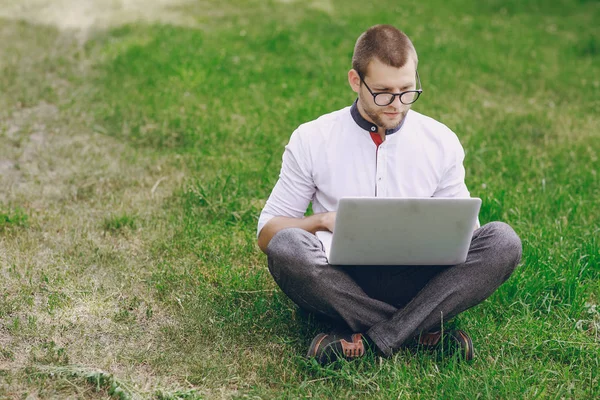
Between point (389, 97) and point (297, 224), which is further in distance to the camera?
point (297, 224)

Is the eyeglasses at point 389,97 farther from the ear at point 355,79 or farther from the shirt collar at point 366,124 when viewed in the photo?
the shirt collar at point 366,124

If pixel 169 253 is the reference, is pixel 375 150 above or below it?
above

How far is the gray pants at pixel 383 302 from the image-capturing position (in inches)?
141

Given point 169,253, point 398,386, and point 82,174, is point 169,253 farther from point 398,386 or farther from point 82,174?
point 398,386

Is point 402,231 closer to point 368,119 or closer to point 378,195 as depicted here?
point 378,195

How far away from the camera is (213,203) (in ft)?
17.3

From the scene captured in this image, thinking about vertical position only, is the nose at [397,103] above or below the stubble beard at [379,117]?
above

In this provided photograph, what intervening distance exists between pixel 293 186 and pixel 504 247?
944mm

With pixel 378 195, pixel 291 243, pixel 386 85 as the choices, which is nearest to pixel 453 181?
pixel 378 195

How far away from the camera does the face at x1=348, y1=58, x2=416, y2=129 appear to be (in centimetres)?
360

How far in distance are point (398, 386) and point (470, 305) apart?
1.71 feet

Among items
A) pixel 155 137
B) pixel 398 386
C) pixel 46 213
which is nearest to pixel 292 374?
pixel 398 386

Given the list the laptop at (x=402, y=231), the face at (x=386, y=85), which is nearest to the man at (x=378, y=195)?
the face at (x=386, y=85)

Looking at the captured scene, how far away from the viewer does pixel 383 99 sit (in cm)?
365
